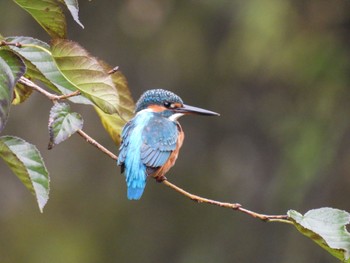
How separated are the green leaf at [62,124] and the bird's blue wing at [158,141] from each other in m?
1.03

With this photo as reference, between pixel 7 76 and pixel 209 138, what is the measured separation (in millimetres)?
6435

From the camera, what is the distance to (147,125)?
3328 millimetres

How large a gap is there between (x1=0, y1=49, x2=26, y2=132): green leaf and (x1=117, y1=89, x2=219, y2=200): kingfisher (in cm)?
101

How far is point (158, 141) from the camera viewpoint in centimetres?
319

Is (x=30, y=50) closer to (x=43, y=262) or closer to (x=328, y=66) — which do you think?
(x=328, y=66)

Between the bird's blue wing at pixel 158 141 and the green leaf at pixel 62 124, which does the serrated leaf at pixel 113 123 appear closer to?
the green leaf at pixel 62 124

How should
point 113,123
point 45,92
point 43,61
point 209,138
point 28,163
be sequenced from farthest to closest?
point 209,138, point 113,123, point 45,92, point 43,61, point 28,163

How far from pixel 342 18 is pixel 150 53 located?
2.10 metres

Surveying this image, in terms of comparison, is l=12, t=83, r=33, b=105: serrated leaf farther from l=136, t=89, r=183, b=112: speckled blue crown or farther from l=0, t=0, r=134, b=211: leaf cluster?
l=136, t=89, r=183, b=112: speckled blue crown

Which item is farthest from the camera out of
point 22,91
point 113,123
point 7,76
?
point 113,123

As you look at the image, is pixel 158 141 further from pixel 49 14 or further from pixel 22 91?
pixel 49 14

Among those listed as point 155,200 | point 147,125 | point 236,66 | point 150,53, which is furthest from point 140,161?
point 155,200

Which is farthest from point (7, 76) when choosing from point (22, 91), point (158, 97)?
point (158, 97)

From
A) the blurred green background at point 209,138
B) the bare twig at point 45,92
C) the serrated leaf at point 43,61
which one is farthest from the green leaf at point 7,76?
the blurred green background at point 209,138
